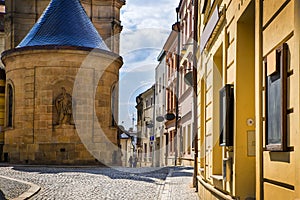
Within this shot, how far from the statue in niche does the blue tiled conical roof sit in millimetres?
2728

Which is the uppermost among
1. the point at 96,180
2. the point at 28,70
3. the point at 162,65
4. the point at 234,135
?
the point at 162,65

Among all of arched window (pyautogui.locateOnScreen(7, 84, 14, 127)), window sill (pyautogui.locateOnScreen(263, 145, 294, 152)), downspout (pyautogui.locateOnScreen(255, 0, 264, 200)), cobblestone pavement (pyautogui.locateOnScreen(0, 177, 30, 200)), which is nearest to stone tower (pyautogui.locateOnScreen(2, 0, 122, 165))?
arched window (pyautogui.locateOnScreen(7, 84, 14, 127))

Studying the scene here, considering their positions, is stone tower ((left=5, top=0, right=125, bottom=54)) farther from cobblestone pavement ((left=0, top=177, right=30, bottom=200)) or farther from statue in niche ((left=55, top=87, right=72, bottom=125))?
cobblestone pavement ((left=0, top=177, right=30, bottom=200))

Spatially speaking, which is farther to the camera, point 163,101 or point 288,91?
point 163,101

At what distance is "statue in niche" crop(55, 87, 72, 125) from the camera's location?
2862 centimetres

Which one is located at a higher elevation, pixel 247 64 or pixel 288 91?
pixel 247 64

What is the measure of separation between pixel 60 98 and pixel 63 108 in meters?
0.56

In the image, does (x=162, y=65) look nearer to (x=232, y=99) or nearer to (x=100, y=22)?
(x=100, y=22)

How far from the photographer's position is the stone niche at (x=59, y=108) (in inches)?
1120

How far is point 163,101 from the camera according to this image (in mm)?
48750

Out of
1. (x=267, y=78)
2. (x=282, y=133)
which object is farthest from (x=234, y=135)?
(x=282, y=133)

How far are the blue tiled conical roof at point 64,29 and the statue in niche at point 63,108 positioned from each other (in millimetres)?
2728

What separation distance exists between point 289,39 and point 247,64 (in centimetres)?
245

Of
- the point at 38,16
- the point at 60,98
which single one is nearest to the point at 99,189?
the point at 60,98
